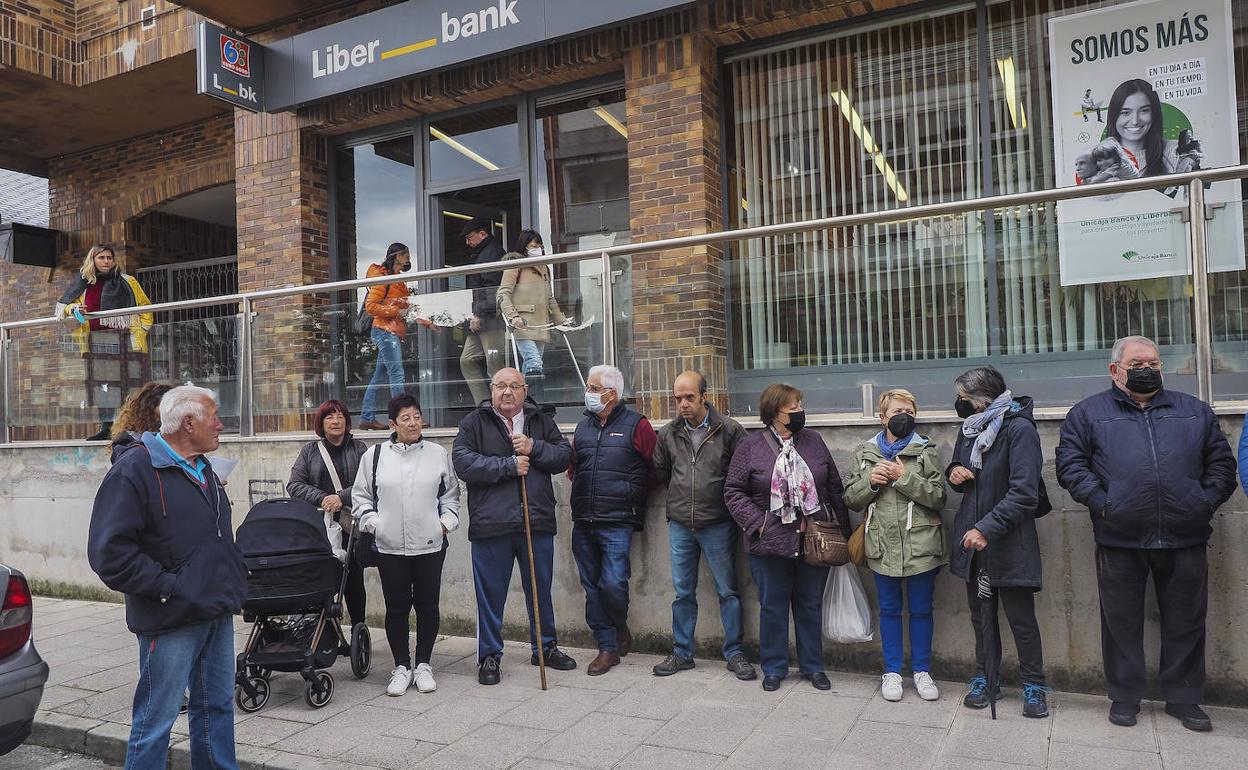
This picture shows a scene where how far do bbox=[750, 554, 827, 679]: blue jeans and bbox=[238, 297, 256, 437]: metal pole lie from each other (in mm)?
4900

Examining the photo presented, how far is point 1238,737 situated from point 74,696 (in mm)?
6654

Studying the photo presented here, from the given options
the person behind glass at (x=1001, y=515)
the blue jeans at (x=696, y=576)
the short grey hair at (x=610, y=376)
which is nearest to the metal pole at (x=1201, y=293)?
the person behind glass at (x=1001, y=515)

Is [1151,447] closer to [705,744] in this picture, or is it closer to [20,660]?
[705,744]

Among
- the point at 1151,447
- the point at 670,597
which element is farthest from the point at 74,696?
the point at 1151,447

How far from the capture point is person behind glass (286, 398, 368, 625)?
6297 mm

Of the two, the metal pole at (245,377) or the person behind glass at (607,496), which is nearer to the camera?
the person behind glass at (607,496)

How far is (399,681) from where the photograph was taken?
5.77 m

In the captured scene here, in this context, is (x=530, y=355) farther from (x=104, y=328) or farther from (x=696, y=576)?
(x=104, y=328)

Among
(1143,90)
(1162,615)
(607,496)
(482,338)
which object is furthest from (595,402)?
(1143,90)

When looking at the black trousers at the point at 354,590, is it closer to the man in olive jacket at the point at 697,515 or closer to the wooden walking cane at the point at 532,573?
the wooden walking cane at the point at 532,573

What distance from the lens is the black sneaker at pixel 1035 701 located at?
492 centimetres

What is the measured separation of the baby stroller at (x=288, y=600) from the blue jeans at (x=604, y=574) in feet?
5.04

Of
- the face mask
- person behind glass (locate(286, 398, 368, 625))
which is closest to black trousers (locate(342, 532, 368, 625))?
person behind glass (locate(286, 398, 368, 625))

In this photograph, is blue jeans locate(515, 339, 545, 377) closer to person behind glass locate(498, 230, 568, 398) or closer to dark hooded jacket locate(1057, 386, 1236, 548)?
person behind glass locate(498, 230, 568, 398)
